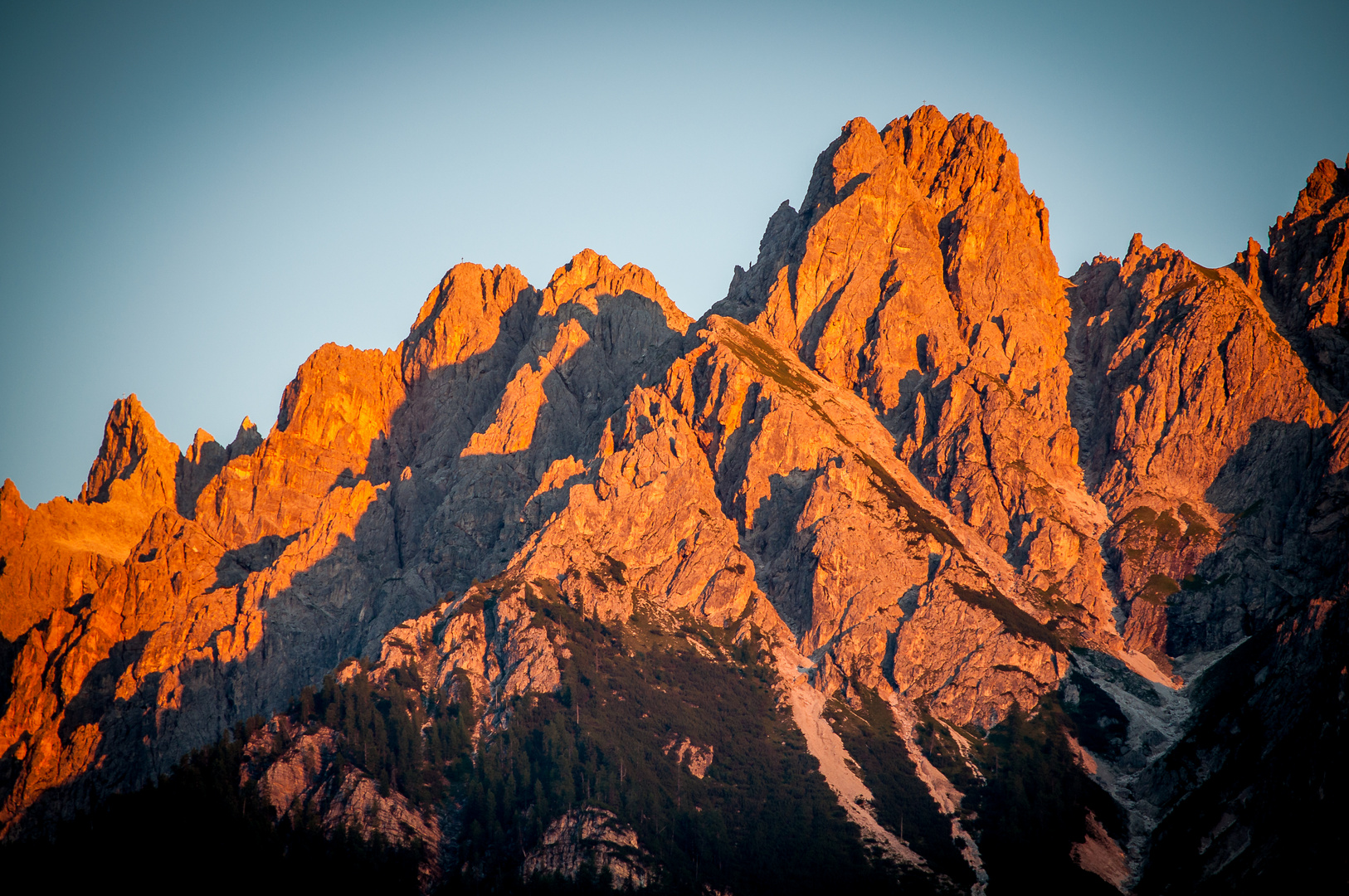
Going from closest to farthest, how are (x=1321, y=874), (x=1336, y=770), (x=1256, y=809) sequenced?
(x=1321, y=874) → (x=1336, y=770) → (x=1256, y=809)

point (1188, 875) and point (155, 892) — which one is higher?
point (155, 892)

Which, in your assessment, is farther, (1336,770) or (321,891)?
(321,891)

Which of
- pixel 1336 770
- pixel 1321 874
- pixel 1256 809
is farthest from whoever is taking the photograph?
pixel 1256 809

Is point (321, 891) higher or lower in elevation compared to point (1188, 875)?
higher

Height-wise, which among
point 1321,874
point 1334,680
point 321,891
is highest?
point 321,891

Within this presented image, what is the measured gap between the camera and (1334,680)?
7628 inches

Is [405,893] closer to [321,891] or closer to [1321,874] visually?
[321,891]

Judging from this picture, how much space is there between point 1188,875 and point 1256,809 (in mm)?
14032

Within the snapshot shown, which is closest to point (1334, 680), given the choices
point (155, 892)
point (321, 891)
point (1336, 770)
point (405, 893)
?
point (1336, 770)

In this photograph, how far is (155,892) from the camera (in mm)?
199625

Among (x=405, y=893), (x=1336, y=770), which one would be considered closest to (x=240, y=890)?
(x=405, y=893)

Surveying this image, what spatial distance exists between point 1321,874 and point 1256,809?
1012 inches

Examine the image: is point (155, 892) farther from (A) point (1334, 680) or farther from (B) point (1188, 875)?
(A) point (1334, 680)

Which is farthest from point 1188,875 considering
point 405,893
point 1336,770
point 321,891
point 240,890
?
point 240,890
